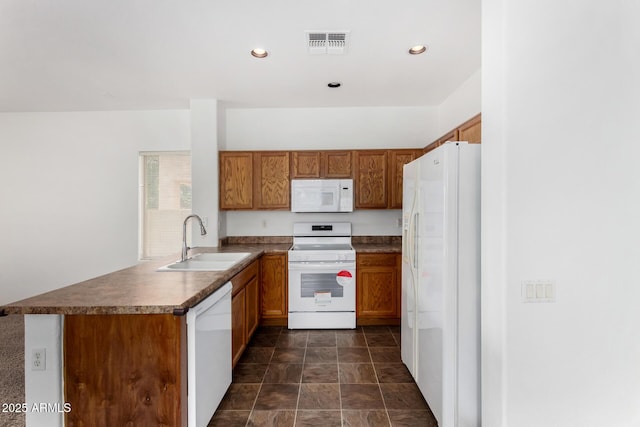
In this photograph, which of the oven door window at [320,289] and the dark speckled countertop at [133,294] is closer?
the dark speckled countertop at [133,294]

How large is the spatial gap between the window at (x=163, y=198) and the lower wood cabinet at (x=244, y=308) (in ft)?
5.21

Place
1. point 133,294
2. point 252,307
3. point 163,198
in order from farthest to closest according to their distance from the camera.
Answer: point 163,198, point 252,307, point 133,294

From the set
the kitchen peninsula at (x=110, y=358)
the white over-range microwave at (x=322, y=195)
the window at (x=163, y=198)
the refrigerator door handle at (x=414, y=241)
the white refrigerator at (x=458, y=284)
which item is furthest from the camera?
the window at (x=163, y=198)

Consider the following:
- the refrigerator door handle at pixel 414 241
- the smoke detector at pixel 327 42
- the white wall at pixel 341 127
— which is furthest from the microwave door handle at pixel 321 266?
the smoke detector at pixel 327 42

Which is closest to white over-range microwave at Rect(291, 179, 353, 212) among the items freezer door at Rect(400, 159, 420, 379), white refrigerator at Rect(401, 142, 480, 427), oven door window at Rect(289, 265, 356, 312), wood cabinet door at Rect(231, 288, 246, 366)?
oven door window at Rect(289, 265, 356, 312)

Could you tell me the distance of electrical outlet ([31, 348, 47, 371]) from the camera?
1.46 metres

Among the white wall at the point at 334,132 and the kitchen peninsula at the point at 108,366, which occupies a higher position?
the white wall at the point at 334,132

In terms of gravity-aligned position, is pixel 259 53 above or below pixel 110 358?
above

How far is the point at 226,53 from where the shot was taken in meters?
2.57

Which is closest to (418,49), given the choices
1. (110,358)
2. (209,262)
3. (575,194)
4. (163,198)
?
(575,194)

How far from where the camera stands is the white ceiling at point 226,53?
2.01m

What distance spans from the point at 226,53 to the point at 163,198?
94.3 inches

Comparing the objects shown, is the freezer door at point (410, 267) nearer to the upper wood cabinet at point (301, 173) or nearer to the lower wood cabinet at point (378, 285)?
the lower wood cabinet at point (378, 285)

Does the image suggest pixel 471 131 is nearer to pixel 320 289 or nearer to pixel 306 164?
pixel 306 164
